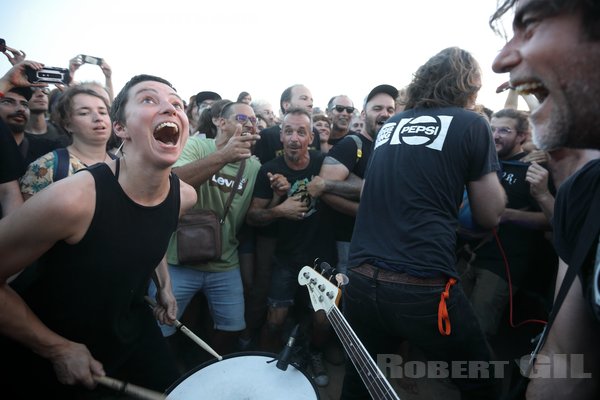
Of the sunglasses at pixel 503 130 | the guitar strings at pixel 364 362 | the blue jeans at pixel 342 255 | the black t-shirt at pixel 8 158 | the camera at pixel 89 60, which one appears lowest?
the blue jeans at pixel 342 255

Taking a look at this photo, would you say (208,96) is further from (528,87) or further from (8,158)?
(528,87)

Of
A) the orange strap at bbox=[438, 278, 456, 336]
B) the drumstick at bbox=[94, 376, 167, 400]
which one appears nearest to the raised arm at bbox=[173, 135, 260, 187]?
the drumstick at bbox=[94, 376, 167, 400]

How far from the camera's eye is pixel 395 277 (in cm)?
195

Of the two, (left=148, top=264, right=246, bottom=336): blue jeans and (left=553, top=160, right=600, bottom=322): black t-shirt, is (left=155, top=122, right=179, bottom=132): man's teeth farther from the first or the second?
(left=553, top=160, right=600, bottom=322): black t-shirt

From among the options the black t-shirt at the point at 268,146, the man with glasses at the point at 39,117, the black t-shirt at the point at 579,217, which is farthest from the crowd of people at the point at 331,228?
the black t-shirt at the point at 268,146

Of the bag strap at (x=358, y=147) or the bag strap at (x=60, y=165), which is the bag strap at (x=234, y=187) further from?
the bag strap at (x=60, y=165)

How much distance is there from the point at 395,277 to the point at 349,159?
176 cm

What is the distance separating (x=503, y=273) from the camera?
3.36m

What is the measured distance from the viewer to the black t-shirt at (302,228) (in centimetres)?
351

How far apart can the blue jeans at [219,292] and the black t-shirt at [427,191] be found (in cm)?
160

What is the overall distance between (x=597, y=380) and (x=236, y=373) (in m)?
1.52

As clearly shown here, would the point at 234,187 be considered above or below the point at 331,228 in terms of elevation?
above

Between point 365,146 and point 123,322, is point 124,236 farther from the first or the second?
point 365,146

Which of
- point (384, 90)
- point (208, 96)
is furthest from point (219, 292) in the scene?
point (208, 96)
